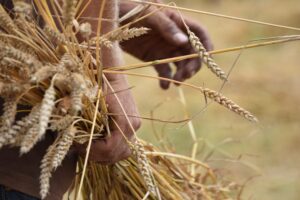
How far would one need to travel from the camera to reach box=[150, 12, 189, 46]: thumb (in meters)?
1.93

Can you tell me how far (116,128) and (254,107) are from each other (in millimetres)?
4176

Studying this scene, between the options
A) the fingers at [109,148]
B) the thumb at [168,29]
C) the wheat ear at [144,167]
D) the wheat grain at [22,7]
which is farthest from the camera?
the thumb at [168,29]

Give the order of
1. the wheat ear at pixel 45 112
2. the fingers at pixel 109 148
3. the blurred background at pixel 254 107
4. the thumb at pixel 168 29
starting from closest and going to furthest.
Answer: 1. the wheat ear at pixel 45 112
2. the fingers at pixel 109 148
3. the thumb at pixel 168 29
4. the blurred background at pixel 254 107

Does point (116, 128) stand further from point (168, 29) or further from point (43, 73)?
point (168, 29)

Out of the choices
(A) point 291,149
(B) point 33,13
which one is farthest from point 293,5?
(B) point 33,13

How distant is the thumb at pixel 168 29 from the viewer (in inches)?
75.9

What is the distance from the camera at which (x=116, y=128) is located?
4.68 ft

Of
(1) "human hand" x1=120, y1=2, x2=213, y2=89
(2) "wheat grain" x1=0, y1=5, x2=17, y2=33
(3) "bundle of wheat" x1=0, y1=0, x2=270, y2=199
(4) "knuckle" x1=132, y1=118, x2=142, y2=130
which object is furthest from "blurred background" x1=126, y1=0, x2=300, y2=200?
(2) "wheat grain" x1=0, y1=5, x2=17, y2=33

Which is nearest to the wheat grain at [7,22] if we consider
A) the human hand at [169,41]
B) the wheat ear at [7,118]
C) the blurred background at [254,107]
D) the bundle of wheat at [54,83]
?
the bundle of wheat at [54,83]

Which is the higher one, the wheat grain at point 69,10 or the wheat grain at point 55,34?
the wheat grain at point 69,10

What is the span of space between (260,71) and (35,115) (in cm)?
524

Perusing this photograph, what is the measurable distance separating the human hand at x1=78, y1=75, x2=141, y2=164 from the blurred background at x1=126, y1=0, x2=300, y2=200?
2.05 metres

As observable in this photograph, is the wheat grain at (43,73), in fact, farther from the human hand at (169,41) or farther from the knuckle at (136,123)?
the human hand at (169,41)

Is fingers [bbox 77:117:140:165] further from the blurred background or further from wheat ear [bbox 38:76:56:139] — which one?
the blurred background
